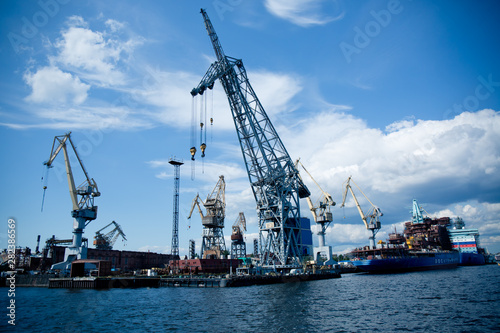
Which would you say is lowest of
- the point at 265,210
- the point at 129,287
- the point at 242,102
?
the point at 129,287

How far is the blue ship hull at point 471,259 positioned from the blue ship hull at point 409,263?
40.6 feet

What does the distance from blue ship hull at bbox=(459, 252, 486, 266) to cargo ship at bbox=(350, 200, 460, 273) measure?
Result: 15.9 feet

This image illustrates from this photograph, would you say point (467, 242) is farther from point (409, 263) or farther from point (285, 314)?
point (285, 314)

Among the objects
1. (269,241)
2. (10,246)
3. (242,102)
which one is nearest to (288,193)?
(269,241)

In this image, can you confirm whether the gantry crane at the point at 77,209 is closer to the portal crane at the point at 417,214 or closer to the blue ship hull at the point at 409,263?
the blue ship hull at the point at 409,263

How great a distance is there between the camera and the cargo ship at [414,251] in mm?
92938

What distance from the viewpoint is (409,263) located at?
95.9 m

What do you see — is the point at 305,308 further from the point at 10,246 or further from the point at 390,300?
A: the point at 10,246

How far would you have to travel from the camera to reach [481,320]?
2470cm

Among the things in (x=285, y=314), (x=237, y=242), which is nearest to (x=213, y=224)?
(x=237, y=242)

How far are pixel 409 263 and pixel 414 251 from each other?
22.4ft

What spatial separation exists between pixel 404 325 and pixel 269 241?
50.0m

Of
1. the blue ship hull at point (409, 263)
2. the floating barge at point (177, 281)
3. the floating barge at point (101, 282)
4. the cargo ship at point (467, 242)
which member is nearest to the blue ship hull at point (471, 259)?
the cargo ship at point (467, 242)

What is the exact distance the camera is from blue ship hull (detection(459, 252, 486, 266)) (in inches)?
4832
